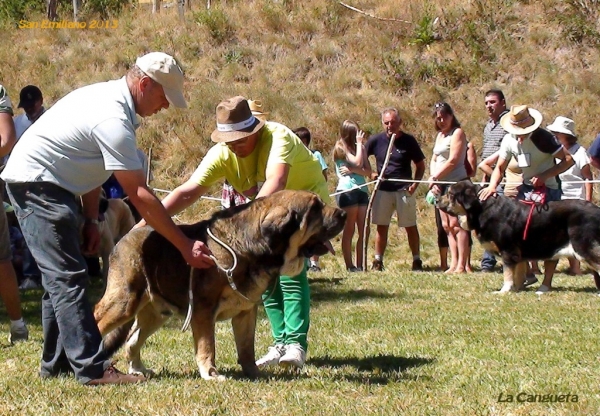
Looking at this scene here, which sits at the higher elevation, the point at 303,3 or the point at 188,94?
the point at 303,3

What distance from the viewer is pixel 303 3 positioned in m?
23.0

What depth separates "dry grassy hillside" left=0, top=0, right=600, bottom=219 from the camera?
1877 centimetres

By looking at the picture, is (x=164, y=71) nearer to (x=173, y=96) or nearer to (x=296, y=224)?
(x=173, y=96)

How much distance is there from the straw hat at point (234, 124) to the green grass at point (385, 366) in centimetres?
152

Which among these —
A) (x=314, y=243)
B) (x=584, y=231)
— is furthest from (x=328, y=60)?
(x=314, y=243)

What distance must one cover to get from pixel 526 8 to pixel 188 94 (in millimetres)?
8687

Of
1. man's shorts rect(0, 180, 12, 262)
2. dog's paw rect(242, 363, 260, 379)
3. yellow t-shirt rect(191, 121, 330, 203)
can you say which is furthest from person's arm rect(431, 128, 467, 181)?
dog's paw rect(242, 363, 260, 379)

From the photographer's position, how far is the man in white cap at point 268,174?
17.5 ft

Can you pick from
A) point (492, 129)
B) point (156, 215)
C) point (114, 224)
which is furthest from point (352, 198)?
point (156, 215)

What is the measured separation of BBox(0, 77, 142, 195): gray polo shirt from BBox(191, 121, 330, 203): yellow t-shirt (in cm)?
93

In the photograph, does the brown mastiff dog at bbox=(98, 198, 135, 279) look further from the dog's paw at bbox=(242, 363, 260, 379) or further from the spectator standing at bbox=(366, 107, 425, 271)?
the spectator standing at bbox=(366, 107, 425, 271)

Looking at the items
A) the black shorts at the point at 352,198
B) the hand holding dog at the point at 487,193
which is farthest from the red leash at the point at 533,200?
the black shorts at the point at 352,198

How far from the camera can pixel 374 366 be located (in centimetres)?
580

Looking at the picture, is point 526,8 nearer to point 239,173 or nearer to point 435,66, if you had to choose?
point 435,66
